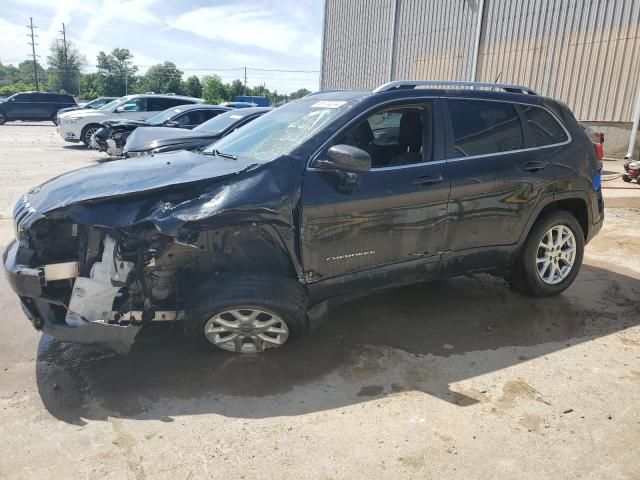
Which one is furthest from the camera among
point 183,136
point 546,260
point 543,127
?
point 183,136

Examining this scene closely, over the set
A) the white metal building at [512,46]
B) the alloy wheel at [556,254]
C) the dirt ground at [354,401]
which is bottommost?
the dirt ground at [354,401]

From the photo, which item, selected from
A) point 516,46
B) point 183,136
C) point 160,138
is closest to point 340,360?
point 183,136

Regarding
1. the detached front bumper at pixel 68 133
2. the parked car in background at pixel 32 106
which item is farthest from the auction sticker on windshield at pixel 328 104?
the parked car in background at pixel 32 106

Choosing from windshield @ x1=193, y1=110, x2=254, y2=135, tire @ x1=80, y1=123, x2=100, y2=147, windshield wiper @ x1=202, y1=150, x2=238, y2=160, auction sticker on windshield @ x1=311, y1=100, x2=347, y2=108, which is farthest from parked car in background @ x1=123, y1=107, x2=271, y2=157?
tire @ x1=80, y1=123, x2=100, y2=147

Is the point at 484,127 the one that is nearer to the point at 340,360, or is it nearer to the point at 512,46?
the point at 340,360

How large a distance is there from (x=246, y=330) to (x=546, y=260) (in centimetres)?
277

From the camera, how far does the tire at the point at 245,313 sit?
305cm

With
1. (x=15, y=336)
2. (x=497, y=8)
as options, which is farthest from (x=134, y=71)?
(x=15, y=336)

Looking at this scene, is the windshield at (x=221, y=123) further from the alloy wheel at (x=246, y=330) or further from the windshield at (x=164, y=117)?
the alloy wheel at (x=246, y=330)

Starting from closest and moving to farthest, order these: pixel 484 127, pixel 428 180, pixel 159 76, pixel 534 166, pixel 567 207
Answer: pixel 428 180 → pixel 484 127 → pixel 534 166 → pixel 567 207 → pixel 159 76

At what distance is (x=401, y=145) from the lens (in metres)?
3.88

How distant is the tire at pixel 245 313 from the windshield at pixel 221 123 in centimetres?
597

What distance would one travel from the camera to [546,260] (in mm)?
4375

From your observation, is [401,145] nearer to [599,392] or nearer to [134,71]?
[599,392]
